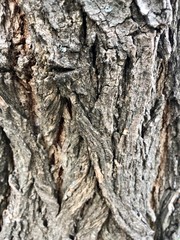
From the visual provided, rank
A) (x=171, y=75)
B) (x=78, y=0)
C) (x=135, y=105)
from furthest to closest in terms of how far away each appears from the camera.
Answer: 1. (x=171, y=75)
2. (x=135, y=105)
3. (x=78, y=0)

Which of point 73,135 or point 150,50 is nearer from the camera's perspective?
point 150,50

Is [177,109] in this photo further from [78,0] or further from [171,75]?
[78,0]

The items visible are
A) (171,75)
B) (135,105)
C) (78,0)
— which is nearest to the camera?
(78,0)

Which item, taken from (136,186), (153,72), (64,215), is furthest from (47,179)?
(153,72)

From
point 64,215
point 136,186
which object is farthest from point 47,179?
point 136,186

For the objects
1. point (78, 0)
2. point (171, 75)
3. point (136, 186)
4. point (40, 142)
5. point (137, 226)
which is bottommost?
point (137, 226)

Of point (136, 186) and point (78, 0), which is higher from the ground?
point (78, 0)
